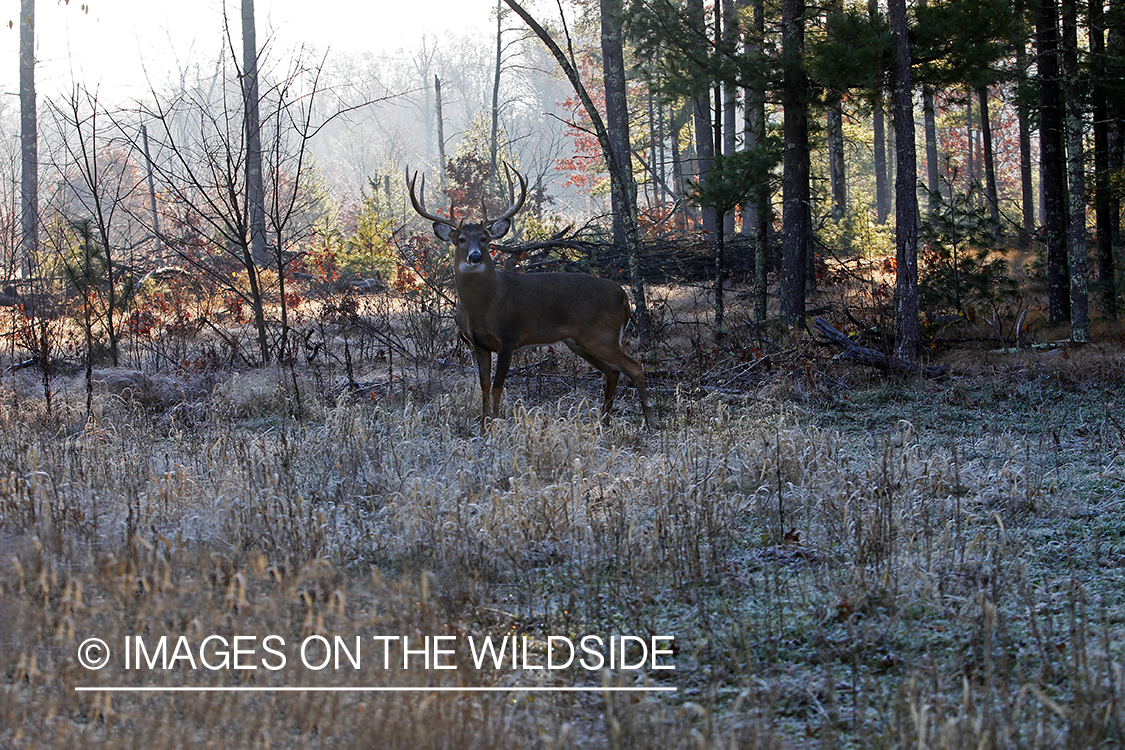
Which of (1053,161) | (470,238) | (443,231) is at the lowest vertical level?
(470,238)

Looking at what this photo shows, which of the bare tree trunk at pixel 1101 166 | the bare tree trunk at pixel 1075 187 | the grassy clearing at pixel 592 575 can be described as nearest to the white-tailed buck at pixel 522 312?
the grassy clearing at pixel 592 575

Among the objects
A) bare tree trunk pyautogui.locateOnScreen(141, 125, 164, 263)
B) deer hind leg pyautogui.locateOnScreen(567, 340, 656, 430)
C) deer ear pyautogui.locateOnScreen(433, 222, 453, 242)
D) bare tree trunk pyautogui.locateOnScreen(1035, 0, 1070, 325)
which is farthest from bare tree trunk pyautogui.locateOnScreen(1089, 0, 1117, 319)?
bare tree trunk pyautogui.locateOnScreen(141, 125, 164, 263)

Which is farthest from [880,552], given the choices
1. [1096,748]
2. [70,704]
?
[70,704]

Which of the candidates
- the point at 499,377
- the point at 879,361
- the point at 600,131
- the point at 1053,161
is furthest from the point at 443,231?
the point at 1053,161

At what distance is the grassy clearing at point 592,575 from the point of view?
2.87 m

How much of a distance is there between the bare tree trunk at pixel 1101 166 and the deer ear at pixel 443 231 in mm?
7191

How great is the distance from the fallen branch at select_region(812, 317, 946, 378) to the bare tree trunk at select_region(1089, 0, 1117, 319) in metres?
3.87

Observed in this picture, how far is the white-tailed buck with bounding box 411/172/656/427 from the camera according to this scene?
7.83 meters

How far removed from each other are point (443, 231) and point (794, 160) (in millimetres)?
4792

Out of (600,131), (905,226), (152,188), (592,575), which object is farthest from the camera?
(152,188)

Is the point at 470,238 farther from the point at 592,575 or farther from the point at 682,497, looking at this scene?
the point at 592,575

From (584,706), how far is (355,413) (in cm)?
456

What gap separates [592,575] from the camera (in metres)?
4.25

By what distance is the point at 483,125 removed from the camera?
38406 mm
